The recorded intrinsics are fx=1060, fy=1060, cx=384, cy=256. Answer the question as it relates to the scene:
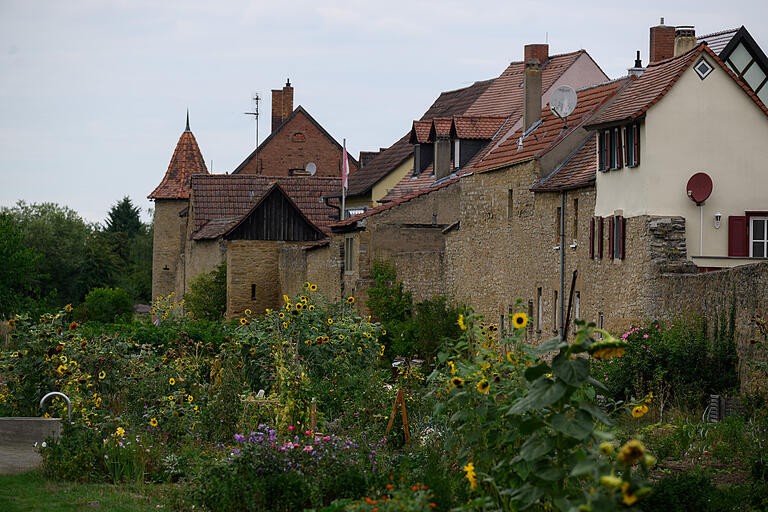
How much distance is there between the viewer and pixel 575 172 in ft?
83.7

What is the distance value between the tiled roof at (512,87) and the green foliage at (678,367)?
62.0 feet

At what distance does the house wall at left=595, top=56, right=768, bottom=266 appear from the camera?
20.7 metres

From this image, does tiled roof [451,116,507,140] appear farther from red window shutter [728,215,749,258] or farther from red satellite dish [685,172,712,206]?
red window shutter [728,215,749,258]

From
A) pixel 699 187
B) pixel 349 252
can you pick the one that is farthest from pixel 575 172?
pixel 349 252

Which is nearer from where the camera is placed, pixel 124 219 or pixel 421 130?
pixel 421 130

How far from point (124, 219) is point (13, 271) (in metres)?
69.2

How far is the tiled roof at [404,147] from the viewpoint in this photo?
47.0 meters

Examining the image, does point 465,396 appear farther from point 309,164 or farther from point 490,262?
point 309,164

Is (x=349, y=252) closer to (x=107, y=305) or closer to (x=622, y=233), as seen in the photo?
(x=622, y=233)

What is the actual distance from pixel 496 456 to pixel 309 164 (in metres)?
55.4

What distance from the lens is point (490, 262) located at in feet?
97.5

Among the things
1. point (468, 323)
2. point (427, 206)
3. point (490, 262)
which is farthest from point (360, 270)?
point (468, 323)

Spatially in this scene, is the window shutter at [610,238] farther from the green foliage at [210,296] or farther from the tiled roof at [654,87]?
the green foliage at [210,296]

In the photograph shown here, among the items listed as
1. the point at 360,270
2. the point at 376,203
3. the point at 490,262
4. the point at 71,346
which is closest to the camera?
the point at 71,346
